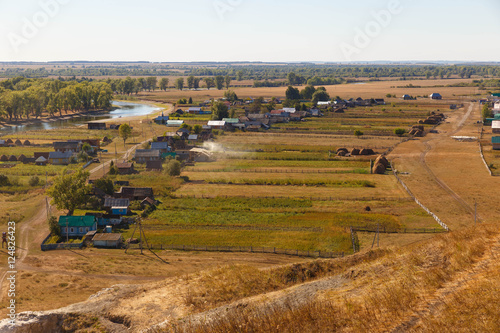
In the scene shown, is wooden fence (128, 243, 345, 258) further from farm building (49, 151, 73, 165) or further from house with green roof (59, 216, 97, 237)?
farm building (49, 151, 73, 165)

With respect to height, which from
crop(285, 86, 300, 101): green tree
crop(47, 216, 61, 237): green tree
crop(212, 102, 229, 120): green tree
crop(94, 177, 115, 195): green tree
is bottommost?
crop(47, 216, 61, 237): green tree

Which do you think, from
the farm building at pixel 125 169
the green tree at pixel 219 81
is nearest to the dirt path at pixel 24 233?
the farm building at pixel 125 169

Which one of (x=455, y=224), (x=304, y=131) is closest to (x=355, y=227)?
(x=455, y=224)

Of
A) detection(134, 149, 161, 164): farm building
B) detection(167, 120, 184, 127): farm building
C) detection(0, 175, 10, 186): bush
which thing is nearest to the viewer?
detection(0, 175, 10, 186): bush

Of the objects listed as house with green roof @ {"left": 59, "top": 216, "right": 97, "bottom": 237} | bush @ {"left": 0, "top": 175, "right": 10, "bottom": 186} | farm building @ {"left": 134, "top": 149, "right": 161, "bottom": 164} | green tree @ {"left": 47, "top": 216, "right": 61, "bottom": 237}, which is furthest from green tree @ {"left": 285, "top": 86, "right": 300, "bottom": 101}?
green tree @ {"left": 47, "top": 216, "right": 61, "bottom": 237}

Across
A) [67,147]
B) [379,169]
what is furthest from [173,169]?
[379,169]

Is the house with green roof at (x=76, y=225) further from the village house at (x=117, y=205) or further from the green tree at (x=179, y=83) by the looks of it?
the green tree at (x=179, y=83)
